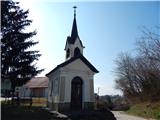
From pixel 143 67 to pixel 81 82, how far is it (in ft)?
49.0

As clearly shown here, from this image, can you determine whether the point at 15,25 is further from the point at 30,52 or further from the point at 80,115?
the point at 80,115

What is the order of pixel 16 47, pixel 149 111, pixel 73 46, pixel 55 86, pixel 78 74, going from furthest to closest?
pixel 149 111, pixel 73 46, pixel 55 86, pixel 78 74, pixel 16 47

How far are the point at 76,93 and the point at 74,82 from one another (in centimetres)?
99

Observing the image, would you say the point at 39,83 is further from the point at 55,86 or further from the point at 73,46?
the point at 73,46

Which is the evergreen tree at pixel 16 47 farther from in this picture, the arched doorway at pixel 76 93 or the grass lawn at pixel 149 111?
the grass lawn at pixel 149 111

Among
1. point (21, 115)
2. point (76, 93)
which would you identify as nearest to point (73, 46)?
point (76, 93)

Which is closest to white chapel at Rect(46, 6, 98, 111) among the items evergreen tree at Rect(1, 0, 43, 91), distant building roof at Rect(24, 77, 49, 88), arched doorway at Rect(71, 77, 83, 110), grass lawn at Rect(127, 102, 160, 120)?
arched doorway at Rect(71, 77, 83, 110)

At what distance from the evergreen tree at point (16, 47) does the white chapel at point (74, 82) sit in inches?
87.3

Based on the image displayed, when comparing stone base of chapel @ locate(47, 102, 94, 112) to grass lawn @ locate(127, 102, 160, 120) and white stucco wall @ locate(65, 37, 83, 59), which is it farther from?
grass lawn @ locate(127, 102, 160, 120)

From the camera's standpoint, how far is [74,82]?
983 inches

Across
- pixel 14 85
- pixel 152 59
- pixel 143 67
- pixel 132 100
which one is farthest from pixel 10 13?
pixel 132 100

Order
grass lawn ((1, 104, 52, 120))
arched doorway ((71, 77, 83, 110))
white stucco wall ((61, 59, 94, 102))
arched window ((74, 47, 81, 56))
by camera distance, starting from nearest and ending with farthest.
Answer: grass lawn ((1, 104, 52, 120)) → white stucco wall ((61, 59, 94, 102)) → arched doorway ((71, 77, 83, 110)) → arched window ((74, 47, 81, 56))

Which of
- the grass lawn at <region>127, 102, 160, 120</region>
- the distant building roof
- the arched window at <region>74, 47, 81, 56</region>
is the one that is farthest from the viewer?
the distant building roof

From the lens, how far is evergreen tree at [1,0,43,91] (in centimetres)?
2124
